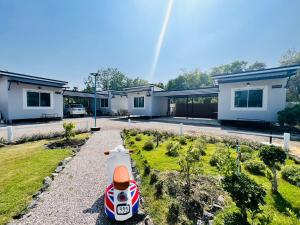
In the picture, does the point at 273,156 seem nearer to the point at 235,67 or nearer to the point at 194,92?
the point at 194,92

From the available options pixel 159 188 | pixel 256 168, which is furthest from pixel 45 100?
pixel 256 168

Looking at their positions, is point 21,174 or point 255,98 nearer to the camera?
point 21,174

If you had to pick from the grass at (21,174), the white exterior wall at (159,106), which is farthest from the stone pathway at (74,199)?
the white exterior wall at (159,106)

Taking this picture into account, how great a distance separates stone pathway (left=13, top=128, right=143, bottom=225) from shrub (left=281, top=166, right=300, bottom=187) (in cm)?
370

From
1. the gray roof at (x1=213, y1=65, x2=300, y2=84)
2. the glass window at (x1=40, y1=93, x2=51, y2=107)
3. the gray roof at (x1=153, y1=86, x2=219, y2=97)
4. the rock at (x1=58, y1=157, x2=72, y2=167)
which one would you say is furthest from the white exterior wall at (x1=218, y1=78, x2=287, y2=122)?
Result: the glass window at (x1=40, y1=93, x2=51, y2=107)

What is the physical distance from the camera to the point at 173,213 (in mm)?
2639

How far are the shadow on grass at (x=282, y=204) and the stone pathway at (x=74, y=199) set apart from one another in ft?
8.08

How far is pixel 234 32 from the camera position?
45.7ft

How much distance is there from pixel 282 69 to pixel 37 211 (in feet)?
48.4

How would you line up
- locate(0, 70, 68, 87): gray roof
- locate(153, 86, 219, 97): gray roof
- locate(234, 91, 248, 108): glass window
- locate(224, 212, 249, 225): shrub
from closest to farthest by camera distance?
locate(224, 212, 249, 225): shrub, locate(234, 91, 248, 108): glass window, locate(0, 70, 68, 87): gray roof, locate(153, 86, 219, 97): gray roof

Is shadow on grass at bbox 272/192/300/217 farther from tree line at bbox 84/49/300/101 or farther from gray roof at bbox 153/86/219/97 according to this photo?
tree line at bbox 84/49/300/101

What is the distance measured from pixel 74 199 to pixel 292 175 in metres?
5.00

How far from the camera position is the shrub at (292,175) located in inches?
147

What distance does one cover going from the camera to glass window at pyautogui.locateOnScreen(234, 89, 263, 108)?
12.4m
